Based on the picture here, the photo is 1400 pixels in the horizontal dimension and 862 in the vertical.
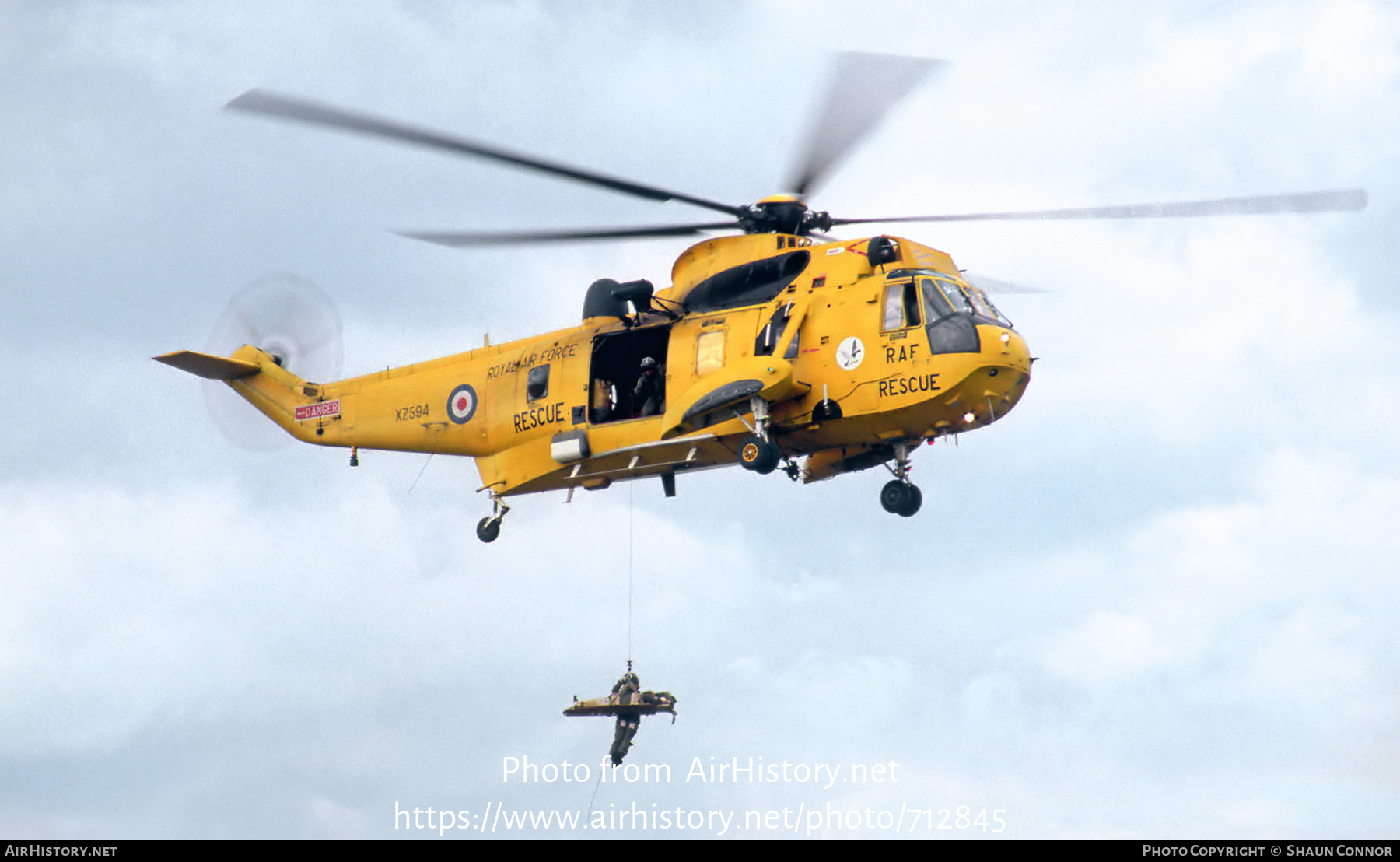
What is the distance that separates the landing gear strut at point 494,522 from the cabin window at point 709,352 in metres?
5.42

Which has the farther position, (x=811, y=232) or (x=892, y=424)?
(x=811, y=232)

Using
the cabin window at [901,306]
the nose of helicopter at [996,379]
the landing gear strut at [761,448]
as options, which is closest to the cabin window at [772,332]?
the landing gear strut at [761,448]

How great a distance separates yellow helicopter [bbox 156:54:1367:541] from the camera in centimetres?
2522

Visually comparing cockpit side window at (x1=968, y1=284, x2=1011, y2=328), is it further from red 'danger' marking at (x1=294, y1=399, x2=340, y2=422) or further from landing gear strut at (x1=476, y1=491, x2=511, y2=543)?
red 'danger' marking at (x1=294, y1=399, x2=340, y2=422)

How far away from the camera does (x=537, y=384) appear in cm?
2977

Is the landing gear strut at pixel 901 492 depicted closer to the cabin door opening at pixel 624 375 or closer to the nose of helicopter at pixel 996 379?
the nose of helicopter at pixel 996 379

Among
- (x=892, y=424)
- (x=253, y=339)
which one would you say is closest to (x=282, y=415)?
(x=253, y=339)

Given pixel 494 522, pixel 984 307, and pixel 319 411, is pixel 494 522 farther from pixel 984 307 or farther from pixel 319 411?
pixel 984 307

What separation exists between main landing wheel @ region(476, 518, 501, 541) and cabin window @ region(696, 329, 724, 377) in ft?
18.8

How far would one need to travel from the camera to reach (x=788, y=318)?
86.7ft

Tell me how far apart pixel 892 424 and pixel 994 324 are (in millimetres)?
2264
